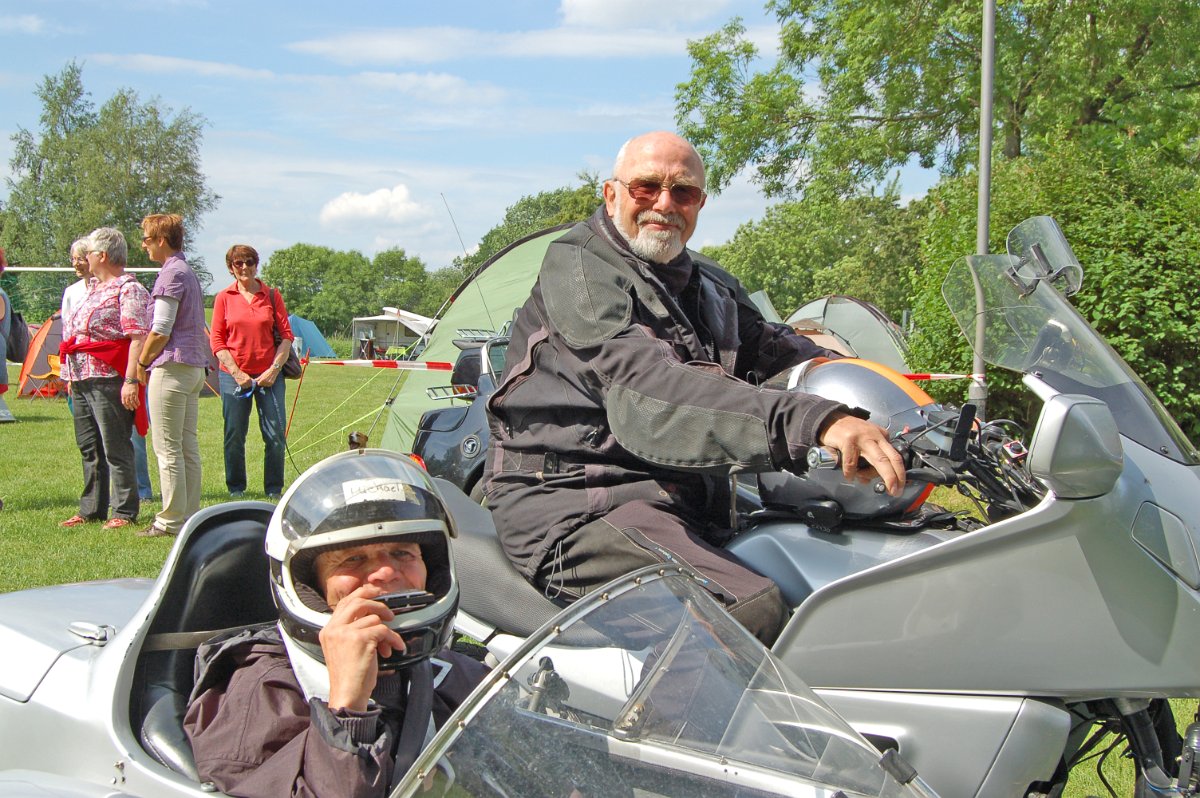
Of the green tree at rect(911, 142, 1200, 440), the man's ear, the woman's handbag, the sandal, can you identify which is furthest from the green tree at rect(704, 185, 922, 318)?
the man's ear

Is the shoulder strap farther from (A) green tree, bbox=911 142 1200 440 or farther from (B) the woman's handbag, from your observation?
(A) green tree, bbox=911 142 1200 440

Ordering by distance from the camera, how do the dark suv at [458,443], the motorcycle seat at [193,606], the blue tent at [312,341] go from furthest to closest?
the blue tent at [312,341]
the dark suv at [458,443]
the motorcycle seat at [193,606]

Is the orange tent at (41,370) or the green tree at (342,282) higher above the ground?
the green tree at (342,282)

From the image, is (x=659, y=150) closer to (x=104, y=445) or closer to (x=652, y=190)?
(x=652, y=190)

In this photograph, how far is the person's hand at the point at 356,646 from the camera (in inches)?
67.2

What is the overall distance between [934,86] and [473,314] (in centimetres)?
1148

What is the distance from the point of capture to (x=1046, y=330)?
269 centimetres

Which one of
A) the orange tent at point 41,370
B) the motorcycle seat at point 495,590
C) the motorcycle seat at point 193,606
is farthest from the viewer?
the orange tent at point 41,370

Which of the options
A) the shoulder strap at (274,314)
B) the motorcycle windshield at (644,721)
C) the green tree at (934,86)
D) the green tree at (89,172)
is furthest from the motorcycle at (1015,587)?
the green tree at (89,172)

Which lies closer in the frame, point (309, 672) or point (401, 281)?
point (309, 672)

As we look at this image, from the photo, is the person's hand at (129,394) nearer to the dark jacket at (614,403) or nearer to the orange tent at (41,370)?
the dark jacket at (614,403)

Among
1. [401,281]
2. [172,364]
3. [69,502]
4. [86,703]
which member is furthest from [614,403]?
[401,281]

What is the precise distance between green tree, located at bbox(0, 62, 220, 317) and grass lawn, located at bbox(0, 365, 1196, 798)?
46373 mm

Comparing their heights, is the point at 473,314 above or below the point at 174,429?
above
